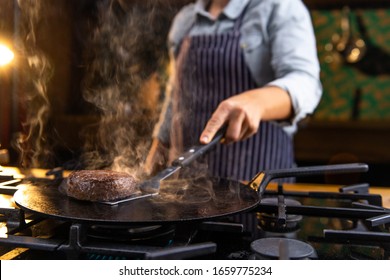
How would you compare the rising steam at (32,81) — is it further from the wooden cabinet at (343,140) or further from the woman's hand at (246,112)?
the wooden cabinet at (343,140)

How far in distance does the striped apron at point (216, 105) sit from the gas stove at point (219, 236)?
81cm

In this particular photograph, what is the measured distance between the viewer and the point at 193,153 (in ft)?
4.08

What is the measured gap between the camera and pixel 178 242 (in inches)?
34.3

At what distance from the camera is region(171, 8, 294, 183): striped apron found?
1.98 metres

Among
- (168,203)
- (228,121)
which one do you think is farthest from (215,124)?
(168,203)

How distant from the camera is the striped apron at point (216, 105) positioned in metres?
1.98

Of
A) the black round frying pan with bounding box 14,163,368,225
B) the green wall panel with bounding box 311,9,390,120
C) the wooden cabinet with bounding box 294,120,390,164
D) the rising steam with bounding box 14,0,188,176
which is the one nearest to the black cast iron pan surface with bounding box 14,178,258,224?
the black round frying pan with bounding box 14,163,368,225

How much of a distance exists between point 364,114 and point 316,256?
395cm

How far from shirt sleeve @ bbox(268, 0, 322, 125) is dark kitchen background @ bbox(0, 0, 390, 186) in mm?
1208

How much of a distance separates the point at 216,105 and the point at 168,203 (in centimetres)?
111

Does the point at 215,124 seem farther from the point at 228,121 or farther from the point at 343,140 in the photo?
the point at 343,140
